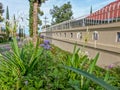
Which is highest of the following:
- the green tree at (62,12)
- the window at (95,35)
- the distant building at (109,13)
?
the green tree at (62,12)

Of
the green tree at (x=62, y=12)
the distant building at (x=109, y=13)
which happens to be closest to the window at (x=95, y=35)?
the distant building at (x=109, y=13)

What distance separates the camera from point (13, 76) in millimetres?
3920

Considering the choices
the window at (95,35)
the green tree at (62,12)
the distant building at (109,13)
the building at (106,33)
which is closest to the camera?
the building at (106,33)

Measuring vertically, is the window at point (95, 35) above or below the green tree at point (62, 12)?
below

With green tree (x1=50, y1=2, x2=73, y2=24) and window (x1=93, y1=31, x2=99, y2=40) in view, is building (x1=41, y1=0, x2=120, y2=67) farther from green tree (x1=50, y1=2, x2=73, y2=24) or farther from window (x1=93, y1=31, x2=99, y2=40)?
green tree (x1=50, y1=2, x2=73, y2=24)

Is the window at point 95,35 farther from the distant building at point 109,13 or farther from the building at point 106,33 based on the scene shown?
the distant building at point 109,13

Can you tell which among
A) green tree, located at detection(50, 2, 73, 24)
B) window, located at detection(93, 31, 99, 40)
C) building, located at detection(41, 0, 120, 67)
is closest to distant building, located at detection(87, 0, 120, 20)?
building, located at detection(41, 0, 120, 67)

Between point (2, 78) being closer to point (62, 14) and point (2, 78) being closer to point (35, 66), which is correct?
point (35, 66)

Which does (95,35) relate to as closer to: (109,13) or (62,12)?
(109,13)

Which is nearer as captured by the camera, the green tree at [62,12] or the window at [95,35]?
the window at [95,35]

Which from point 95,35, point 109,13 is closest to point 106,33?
point 109,13

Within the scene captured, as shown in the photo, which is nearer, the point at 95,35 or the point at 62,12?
the point at 95,35

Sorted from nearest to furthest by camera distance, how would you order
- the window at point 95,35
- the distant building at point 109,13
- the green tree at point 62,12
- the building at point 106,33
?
the building at point 106,33
the distant building at point 109,13
the window at point 95,35
the green tree at point 62,12

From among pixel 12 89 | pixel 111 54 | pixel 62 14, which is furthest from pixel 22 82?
pixel 62 14
